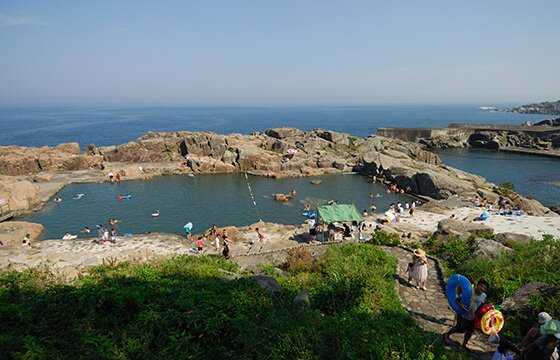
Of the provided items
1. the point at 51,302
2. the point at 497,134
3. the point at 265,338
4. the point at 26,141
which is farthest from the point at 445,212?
the point at 26,141

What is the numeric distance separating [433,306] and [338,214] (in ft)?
38.5

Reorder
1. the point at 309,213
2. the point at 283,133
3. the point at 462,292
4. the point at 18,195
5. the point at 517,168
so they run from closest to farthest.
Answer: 1. the point at 462,292
2. the point at 309,213
3. the point at 18,195
4. the point at 517,168
5. the point at 283,133

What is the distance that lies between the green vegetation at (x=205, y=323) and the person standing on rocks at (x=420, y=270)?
2140mm

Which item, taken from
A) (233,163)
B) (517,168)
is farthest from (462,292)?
(517,168)

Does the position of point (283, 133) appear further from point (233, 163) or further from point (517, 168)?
point (517, 168)

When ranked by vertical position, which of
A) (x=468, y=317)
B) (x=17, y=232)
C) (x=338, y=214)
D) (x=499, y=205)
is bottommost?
(x=17, y=232)

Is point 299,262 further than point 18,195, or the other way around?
point 18,195

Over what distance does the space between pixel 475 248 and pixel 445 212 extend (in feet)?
56.5

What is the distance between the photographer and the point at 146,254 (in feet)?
53.2

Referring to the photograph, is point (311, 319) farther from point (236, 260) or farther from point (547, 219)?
point (547, 219)

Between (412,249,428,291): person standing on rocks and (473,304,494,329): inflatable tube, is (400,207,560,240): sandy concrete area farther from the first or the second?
(473,304,494,329): inflatable tube

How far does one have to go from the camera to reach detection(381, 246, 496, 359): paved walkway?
743 centimetres

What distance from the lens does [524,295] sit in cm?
870

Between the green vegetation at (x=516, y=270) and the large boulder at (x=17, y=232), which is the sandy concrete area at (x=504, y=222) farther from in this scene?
the large boulder at (x=17, y=232)
